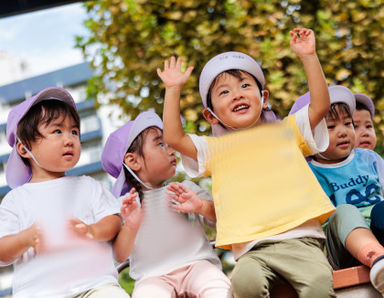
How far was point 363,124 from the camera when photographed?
285 cm

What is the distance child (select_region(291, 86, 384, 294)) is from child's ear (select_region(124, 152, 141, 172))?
2.58 feet

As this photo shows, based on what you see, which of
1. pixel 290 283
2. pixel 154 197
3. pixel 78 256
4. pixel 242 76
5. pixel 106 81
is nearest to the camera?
pixel 290 283

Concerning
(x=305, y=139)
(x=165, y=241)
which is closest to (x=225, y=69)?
(x=305, y=139)

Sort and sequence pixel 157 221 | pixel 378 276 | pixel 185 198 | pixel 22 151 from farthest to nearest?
Answer: pixel 157 221 → pixel 22 151 → pixel 185 198 → pixel 378 276

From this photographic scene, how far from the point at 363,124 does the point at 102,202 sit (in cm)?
153

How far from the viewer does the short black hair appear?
216 cm

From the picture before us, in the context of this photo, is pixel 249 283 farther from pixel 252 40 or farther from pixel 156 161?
pixel 252 40

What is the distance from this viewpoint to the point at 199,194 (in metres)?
2.29

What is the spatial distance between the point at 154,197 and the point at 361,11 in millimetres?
2371

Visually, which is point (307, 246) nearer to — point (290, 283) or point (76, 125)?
point (290, 283)

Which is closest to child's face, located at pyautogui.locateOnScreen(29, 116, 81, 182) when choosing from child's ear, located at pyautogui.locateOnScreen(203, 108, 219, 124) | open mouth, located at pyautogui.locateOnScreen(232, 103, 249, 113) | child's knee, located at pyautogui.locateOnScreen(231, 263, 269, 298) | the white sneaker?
child's ear, located at pyautogui.locateOnScreen(203, 108, 219, 124)

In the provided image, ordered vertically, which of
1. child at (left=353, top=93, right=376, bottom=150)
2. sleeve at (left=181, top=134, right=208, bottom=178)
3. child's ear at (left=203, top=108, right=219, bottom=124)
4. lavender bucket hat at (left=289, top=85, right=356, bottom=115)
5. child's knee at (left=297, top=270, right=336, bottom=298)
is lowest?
child's knee at (left=297, top=270, right=336, bottom=298)

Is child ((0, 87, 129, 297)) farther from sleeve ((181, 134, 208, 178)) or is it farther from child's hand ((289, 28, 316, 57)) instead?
child's hand ((289, 28, 316, 57))

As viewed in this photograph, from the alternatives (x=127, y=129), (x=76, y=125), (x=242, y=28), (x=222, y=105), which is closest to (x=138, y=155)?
(x=127, y=129)
